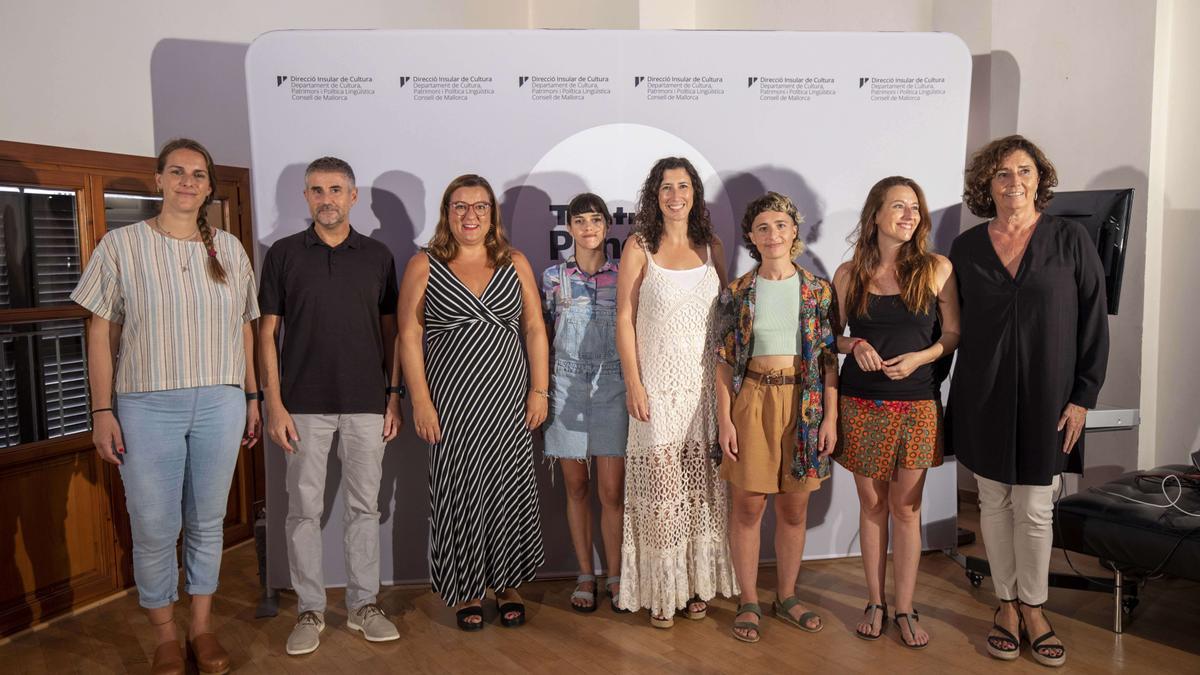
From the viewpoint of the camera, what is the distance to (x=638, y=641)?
2994mm

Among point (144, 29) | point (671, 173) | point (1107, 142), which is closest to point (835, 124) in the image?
point (671, 173)

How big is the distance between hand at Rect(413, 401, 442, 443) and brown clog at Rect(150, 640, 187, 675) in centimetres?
112

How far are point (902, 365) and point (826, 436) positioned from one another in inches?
14.2

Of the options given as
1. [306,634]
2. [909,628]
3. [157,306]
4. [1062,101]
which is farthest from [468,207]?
[1062,101]

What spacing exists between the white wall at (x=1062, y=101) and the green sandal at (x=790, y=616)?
1978 mm

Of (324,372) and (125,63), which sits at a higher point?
(125,63)

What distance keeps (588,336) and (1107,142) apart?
2805 mm

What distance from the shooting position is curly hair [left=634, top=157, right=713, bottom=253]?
2967mm

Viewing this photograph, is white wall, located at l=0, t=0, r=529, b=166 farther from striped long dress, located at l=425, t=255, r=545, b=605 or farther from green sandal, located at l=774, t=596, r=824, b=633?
green sandal, located at l=774, t=596, r=824, b=633

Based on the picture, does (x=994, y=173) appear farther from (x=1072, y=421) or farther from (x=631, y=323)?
(x=631, y=323)

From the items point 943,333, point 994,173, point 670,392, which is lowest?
point 670,392

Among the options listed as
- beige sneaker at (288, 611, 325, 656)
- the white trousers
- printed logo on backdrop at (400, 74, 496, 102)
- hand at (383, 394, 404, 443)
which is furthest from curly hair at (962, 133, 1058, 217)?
beige sneaker at (288, 611, 325, 656)

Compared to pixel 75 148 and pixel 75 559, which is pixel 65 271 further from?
pixel 75 559

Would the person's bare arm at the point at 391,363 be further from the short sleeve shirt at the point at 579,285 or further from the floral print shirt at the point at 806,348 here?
the floral print shirt at the point at 806,348
